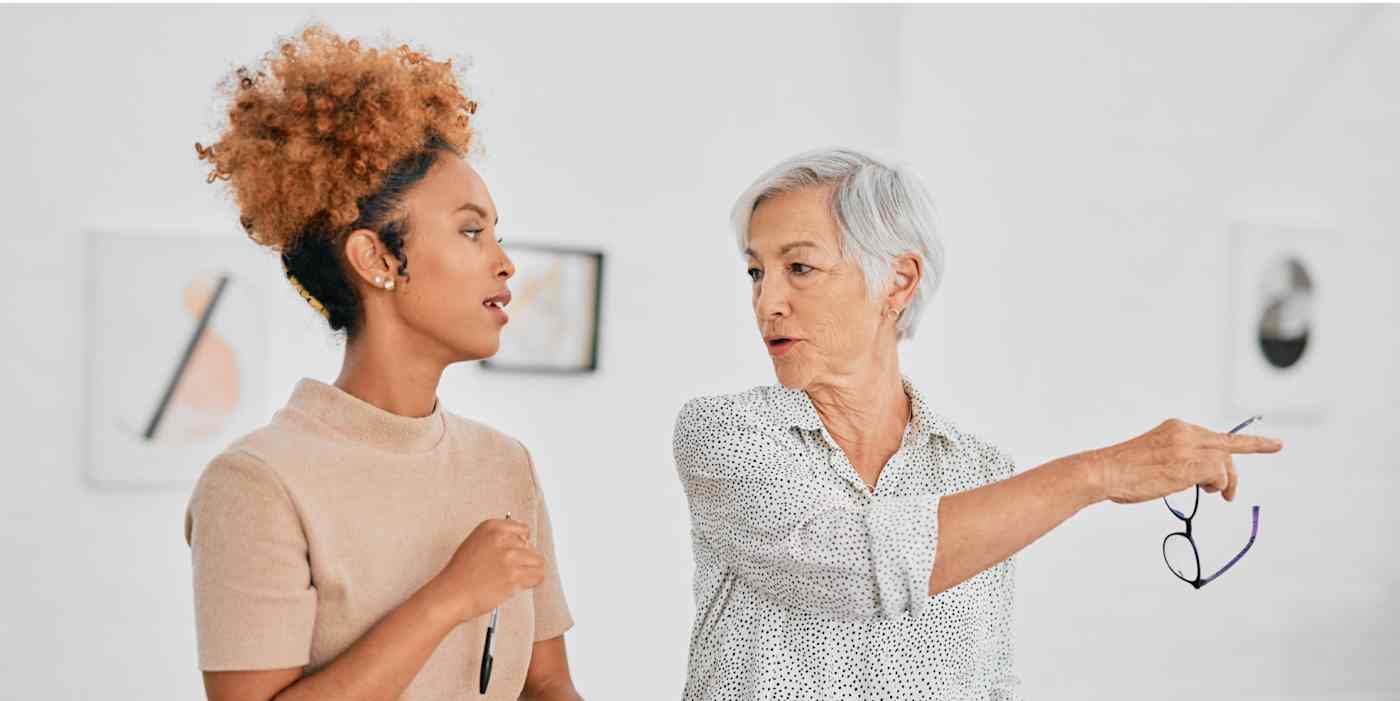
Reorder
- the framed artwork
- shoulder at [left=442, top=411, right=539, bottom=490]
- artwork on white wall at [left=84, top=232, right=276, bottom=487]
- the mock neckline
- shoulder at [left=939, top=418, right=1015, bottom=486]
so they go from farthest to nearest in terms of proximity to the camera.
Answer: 1. the framed artwork
2. artwork on white wall at [left=84, top=232, right=276, bottom=487]
3. shoulder at [left=939, top=418, right=1015, bottom=486]
4. shoulder at [left=442, top=411, right=539, bottom=490]
5. the mock neckline

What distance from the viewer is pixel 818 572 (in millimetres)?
1360

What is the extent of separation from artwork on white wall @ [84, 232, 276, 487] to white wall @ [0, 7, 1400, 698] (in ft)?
2.03

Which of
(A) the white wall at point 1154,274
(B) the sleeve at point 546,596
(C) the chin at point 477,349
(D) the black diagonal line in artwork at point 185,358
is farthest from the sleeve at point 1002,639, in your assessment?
(D) the black diagonal line in artwork at point 185,358

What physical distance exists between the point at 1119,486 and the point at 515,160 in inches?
107

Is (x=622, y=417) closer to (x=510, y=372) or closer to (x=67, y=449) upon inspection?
(x=510, y=372)

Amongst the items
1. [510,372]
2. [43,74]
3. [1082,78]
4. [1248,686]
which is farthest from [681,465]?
[1248,686]

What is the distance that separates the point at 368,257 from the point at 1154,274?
3.18m

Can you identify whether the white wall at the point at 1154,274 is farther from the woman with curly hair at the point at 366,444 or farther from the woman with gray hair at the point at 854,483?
the woman with curly hair at the point at 366,444

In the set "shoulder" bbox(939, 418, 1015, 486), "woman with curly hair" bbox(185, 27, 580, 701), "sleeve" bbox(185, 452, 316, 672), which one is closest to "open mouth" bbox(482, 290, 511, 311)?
"woman with curly hair" bbox(185, 27, 580, 701)

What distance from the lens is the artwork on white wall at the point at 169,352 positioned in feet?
10.9

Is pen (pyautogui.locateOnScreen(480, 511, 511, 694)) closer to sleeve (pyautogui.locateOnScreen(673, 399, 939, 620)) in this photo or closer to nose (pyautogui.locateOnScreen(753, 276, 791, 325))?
sleeve (pyautogui.locateOnScreen(673, 399, 939, 620))

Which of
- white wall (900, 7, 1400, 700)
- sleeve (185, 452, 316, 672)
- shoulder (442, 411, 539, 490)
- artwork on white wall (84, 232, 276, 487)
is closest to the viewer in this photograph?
sleeve (185, 452, 316, 672)

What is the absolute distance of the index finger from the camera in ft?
4.42

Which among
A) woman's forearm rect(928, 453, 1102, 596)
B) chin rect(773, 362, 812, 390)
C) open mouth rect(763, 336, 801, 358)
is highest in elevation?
open mouth rect(763, 336, 801, 358)
